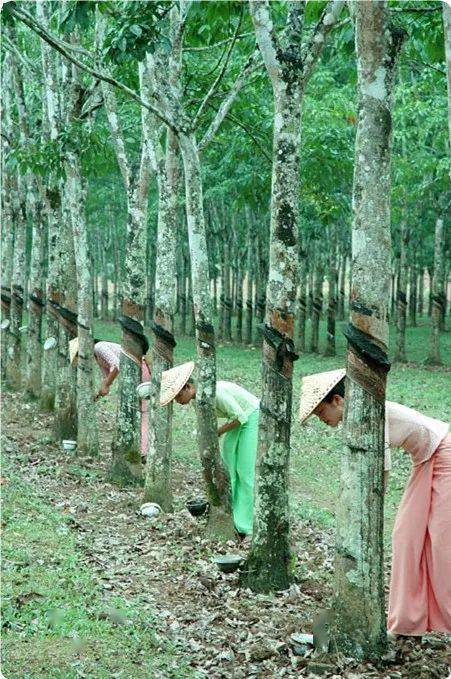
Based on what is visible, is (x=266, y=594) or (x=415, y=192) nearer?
(x=266, y=594)

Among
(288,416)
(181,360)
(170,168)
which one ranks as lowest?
(181,360)

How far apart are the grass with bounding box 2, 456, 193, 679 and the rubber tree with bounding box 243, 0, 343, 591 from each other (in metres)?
1.19

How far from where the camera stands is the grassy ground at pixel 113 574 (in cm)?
597

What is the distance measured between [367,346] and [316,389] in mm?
940

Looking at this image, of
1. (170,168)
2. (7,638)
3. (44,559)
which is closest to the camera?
(7,638)

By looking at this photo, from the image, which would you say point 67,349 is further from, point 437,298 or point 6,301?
point 437,298

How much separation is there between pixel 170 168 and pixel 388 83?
447 cm

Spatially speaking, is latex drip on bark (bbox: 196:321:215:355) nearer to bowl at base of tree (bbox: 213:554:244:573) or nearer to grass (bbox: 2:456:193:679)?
bowl at base of tree (bbox: 213:554:244:573)

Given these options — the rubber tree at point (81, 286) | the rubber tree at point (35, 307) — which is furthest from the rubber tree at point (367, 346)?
the rubber tree at point (35, 307)

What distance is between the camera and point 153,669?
5.87 metres

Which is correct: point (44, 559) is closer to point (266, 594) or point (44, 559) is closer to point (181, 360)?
point (266, 594)

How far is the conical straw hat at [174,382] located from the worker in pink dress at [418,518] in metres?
2.30

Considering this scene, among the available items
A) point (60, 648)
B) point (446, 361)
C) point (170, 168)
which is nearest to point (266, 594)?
point (60, 648)

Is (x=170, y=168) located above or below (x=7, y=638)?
above
